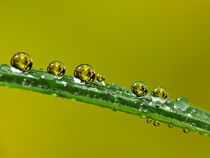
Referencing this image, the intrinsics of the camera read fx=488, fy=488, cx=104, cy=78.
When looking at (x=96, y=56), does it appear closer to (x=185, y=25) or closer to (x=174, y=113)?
(x=185, y=25)

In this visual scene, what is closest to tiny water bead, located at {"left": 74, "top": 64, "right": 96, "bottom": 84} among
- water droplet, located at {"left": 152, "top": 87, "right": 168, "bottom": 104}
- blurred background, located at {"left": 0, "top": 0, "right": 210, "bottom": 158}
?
water droplet, located at {"left": 152, "top": 87, "right": 168, "bottom": 104}

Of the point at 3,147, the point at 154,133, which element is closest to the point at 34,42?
the point at 3,147

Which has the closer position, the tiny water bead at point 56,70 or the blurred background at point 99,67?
the tiny water bead at point 56,70

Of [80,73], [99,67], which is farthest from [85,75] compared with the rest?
[99,67]

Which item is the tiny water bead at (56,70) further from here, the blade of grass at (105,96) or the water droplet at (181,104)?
the water droplet at (181,104)

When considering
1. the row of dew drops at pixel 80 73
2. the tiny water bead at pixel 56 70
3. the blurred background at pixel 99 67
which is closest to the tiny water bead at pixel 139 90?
the row of dew drops at pixel 80 73

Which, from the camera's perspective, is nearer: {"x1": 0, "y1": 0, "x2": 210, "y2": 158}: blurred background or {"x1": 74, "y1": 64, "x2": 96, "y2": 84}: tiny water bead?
{"x1": 74, "y1": 64, "x2": 96, "y2": 84}: tiny water bead

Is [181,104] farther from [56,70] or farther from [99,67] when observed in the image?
[99,67]

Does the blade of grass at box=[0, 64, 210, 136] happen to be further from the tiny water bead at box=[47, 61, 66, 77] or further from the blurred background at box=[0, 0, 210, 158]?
the blurred background at box=[0, 0, 210, 158]

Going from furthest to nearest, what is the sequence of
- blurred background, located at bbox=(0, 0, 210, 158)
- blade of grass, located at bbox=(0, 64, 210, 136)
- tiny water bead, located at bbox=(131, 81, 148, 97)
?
blurred background, located at bbox=(0, 0, 210, 158) < tiny water bead, located at bbox=(131, 81, 148, 97) < blade of grass, located at bbox=(0, 64, 210, 136)
